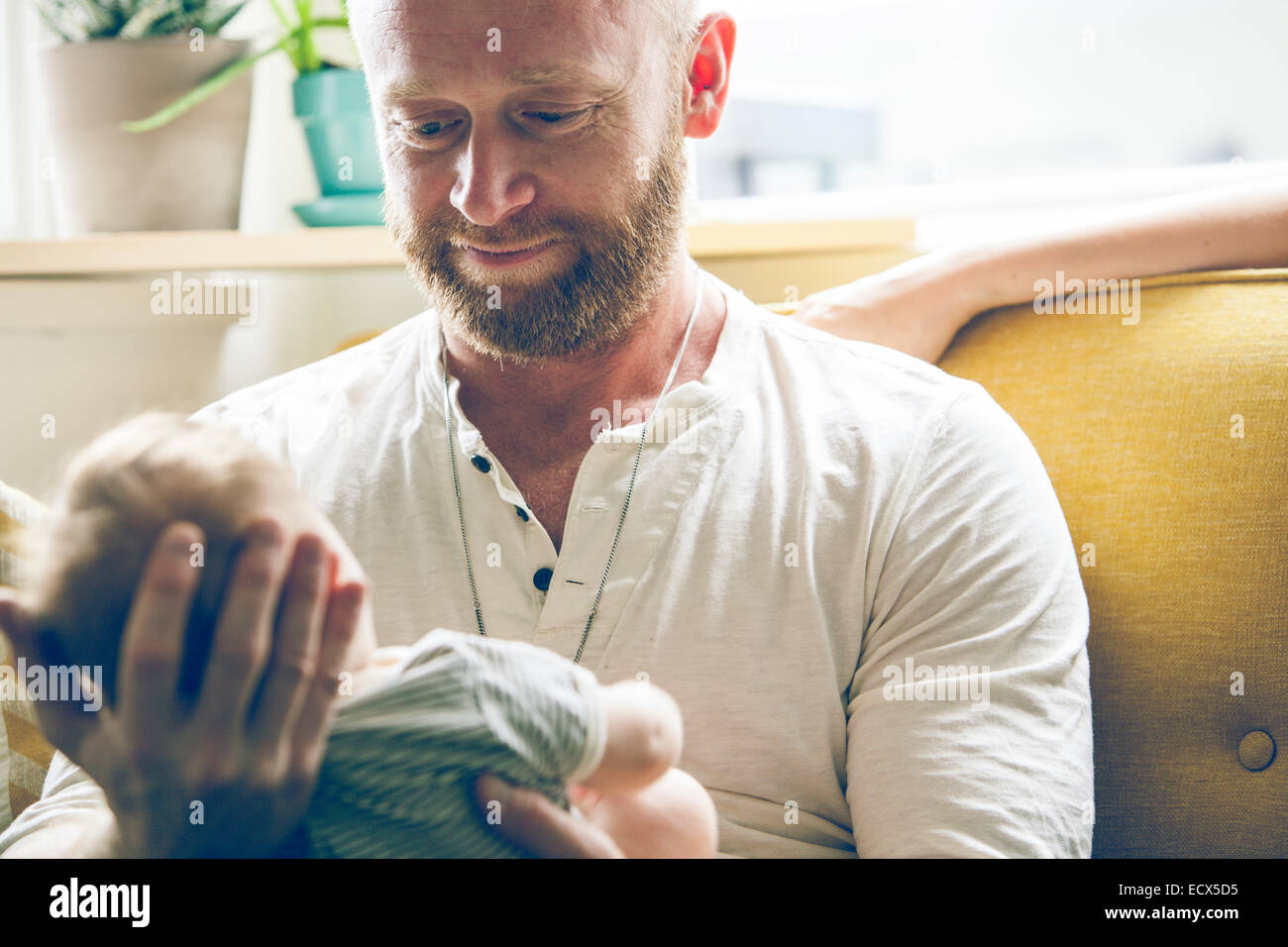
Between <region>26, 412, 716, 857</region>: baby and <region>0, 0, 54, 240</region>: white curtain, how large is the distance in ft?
1.77

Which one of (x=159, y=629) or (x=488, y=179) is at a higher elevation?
(x=488, y=179)

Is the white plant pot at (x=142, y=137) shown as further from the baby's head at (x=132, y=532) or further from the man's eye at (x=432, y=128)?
the baby's head at (x=132, y=532)

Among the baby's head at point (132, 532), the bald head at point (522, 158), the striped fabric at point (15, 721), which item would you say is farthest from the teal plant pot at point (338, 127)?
the baby's head at point (132, 532)

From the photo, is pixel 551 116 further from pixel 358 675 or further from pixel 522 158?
pixel 358 675

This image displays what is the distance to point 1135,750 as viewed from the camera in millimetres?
730

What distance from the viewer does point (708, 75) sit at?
0.77 m

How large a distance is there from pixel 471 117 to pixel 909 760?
43 centimetres

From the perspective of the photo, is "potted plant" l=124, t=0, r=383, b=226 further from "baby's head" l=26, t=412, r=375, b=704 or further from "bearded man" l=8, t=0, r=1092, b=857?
"baby's head" l=26, t=412, r=375, b=704

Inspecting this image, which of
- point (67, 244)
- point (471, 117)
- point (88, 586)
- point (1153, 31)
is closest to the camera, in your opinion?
point (88, 586)

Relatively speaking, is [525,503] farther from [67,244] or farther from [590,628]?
[67,244]

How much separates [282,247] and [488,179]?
325 millimetres

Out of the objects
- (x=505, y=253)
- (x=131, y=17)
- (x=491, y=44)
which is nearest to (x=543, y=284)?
(x=505, y=253)

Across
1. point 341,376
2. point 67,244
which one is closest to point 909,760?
point 341,376
